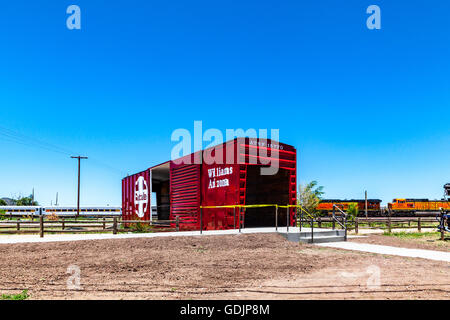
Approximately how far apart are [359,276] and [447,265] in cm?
323

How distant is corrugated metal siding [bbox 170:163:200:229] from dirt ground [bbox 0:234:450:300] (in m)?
4.52

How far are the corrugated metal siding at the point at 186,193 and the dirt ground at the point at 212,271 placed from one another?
4.52 metres

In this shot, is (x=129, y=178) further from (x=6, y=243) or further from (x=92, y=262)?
(x=92, y=262)

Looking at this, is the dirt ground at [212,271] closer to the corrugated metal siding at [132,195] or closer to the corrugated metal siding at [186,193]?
the corrugated metal siding at [186,193]

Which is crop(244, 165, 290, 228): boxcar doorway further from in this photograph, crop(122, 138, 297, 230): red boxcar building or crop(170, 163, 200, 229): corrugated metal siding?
crop(170, 163, 200, 229): corrugated metal siding

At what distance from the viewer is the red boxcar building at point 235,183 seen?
14.6 metres

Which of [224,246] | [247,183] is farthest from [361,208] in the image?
[224,246]

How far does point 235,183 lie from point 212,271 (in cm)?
642

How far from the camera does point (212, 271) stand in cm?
821

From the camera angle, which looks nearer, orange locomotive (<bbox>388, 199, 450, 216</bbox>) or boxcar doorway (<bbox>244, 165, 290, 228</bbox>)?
boxcar doorway (<bbox>244, 165, 290, 228</bbox>)

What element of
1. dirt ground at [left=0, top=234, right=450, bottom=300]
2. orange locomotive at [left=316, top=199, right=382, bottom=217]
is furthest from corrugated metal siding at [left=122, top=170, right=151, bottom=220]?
orange locomotive at [left=316, top=199, right=382, bottom=217]

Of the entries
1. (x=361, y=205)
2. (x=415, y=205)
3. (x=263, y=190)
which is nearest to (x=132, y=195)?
(x=263, y=190)

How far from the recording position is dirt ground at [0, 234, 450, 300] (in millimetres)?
6195

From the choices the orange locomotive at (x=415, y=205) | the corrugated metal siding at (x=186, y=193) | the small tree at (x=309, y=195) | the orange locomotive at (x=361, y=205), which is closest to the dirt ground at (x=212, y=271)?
the corrugated metal siding at (x=186, y=193)
